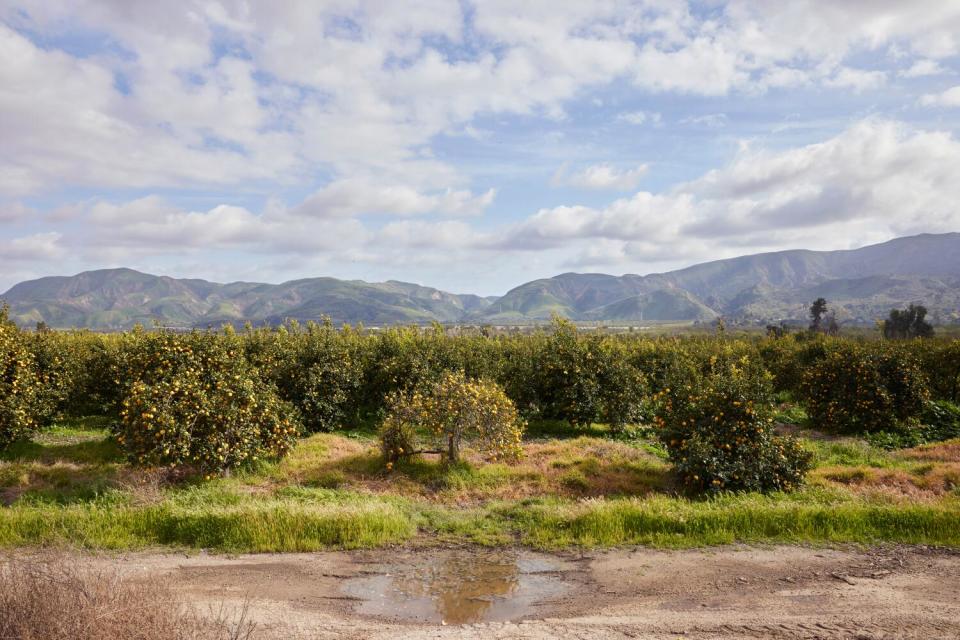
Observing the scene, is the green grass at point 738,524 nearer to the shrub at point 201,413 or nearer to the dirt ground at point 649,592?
the dirt ground at point 649,592

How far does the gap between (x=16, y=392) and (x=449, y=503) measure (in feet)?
47.9

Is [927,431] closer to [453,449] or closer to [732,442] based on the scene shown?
[732,442]

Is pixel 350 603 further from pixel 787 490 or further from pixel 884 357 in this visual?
pixel 884 357

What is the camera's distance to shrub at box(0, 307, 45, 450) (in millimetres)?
16984

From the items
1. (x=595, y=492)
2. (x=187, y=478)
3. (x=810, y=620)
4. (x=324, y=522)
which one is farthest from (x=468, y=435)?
(x=810, y=620)

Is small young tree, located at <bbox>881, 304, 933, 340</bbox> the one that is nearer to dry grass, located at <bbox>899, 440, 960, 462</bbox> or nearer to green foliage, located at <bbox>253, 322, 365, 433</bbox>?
dry grass, located at <bbox>899, 440, 960, 462</bbox>

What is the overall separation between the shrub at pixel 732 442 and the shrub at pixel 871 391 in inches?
425

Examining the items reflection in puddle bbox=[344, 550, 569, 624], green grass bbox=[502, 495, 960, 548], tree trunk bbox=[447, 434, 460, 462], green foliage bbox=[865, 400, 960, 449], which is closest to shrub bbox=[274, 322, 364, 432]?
tree trunk bbox=[447, 434, 460, 462]

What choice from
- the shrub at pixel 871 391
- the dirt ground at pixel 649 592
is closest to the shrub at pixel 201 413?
the dirt ground at pixel 649 592

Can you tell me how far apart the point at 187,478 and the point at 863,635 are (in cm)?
1531

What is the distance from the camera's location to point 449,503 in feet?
46.6

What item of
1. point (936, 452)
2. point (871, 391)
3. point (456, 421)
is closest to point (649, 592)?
point (456, 421)

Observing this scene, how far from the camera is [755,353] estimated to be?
35406mm

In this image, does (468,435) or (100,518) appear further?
(468,435)
